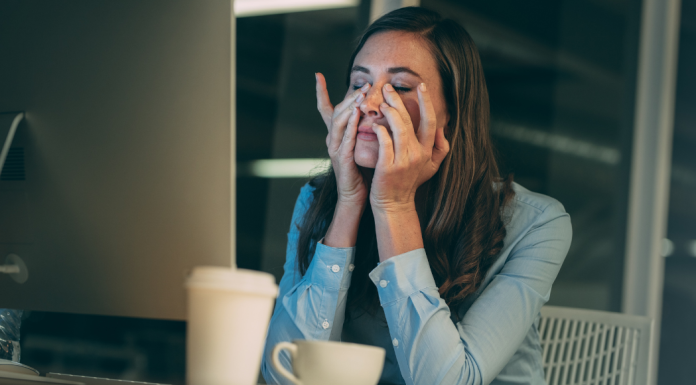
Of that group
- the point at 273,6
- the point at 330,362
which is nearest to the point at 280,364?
the point at 330,362

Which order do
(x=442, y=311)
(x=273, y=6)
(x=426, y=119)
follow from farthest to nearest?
1. (x=273, y=6)
2. (x=426, y=119)
3. (x=442, y=311)

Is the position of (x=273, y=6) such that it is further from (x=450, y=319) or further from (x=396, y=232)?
(x=450, y=319)

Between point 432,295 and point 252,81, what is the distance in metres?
1.42

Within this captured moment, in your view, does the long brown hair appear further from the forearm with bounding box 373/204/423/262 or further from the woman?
the forearm with bounding box 373/204/423/262

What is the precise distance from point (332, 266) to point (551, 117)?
1597 mm

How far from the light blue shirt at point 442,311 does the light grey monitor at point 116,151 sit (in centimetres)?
27

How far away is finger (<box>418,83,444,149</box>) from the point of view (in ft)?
3.11

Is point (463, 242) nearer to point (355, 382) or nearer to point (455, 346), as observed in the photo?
point (455, 346)

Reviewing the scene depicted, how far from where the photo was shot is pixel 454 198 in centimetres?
111

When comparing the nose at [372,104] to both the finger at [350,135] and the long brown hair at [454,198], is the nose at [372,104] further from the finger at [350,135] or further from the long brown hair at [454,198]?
the long brown hair at [454,198]

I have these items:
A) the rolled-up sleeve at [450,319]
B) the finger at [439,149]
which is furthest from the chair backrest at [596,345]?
the finger at [439,149]

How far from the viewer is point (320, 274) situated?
3.25 ft

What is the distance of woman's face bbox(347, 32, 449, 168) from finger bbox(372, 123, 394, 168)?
50mm

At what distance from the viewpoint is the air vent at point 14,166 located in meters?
0.69
